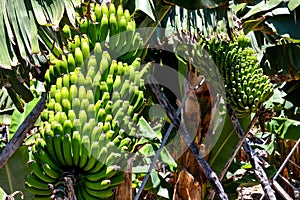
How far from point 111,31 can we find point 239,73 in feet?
2.29

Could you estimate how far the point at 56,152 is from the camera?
840 millimetres

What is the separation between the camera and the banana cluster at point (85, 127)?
834 millimetres

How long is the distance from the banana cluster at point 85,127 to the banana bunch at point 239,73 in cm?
70

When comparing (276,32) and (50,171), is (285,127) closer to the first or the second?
(276,32)

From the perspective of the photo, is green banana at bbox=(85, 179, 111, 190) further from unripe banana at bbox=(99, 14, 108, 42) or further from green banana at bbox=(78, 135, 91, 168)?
unripe banana at bbox=(99, 14, 108, 42)

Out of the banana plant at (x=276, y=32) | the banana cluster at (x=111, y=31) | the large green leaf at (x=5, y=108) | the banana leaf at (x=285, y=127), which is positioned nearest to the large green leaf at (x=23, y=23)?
the banana cluster at (x=111, y=31)

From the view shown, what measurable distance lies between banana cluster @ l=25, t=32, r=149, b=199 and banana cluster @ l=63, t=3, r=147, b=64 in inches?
2.2

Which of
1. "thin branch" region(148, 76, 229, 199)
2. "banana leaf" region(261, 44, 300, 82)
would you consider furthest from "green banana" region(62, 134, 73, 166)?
"banana leaf" region(261, 44, 300, 82)

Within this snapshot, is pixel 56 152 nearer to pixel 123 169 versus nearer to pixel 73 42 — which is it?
pixel 123 169

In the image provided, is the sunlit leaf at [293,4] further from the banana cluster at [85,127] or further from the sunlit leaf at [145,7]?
the banana cluster at [85,127]

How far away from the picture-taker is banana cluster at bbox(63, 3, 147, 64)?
0.99 m

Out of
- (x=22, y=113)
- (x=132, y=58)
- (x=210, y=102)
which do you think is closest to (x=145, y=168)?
(x=210, y=102)

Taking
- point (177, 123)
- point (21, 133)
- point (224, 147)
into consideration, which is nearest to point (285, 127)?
point (224, 147)

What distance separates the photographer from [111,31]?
39.1 inches
